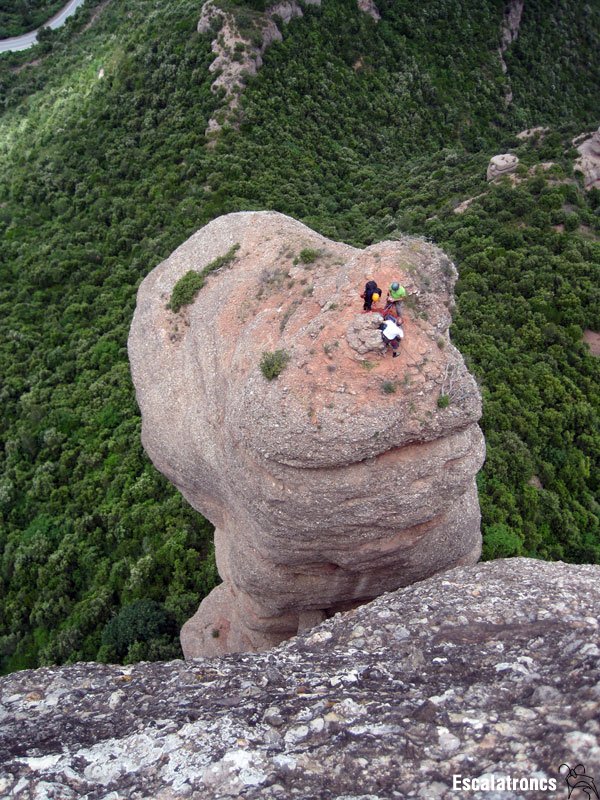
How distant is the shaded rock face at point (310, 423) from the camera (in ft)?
43.8

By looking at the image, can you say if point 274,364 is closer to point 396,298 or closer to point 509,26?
point 396,298

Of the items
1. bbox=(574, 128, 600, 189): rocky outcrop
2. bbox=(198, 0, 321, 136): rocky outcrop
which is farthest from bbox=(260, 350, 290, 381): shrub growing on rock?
bbox=(198, 0, 321, 136): rocky outcrop

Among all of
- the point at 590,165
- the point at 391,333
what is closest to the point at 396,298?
the point at 391,333

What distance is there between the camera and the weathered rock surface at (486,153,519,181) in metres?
39.2

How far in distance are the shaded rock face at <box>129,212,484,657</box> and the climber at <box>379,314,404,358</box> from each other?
0.70 feet

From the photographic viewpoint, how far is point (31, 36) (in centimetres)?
8625

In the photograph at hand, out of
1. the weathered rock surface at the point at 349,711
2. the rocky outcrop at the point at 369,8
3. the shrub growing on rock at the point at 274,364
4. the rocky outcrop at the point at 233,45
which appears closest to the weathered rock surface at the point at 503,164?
the rocky outcrop at the point at 233,45

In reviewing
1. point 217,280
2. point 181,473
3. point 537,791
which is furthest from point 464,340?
point 537,791

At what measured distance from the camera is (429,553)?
16.4 metres

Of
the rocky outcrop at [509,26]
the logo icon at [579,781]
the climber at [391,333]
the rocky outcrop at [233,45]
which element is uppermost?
the rocky outcrop at [233,45]

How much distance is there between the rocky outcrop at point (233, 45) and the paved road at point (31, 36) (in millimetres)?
50638

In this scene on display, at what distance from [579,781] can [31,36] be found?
10747 cm

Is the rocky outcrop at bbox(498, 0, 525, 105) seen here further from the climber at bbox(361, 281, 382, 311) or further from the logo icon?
the logo icon

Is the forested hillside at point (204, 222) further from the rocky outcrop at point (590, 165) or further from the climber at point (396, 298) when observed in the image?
the climber at point (396, 298)
